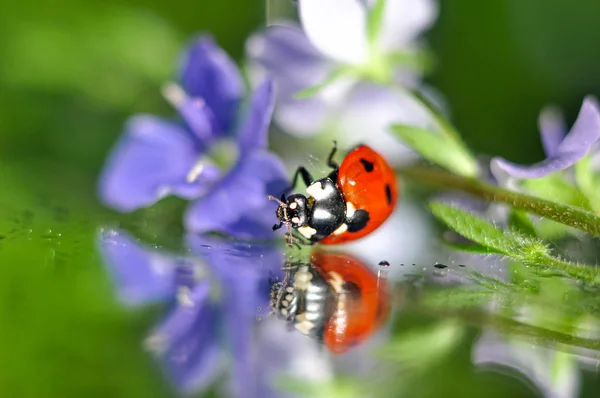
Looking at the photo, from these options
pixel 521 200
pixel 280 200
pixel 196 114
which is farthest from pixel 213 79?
pixel 521 200

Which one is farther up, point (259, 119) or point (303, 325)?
point (259, 119)

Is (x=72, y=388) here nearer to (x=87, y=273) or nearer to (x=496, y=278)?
(x=87, y=273)

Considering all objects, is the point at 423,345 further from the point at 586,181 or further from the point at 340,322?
the point at 586,181

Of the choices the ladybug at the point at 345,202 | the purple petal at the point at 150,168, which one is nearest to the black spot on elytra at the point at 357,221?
the ladybug at the point at 345,202

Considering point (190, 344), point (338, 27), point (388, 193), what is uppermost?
point (338, 27)

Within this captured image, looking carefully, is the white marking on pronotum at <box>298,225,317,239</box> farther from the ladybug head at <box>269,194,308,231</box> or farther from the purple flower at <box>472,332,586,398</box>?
the purple flower at <box>472,332,586,398</box>

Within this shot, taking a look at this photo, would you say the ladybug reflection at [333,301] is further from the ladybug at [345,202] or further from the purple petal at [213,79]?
the purple petal at [213,79]

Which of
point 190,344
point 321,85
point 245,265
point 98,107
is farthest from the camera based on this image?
point 98,107
